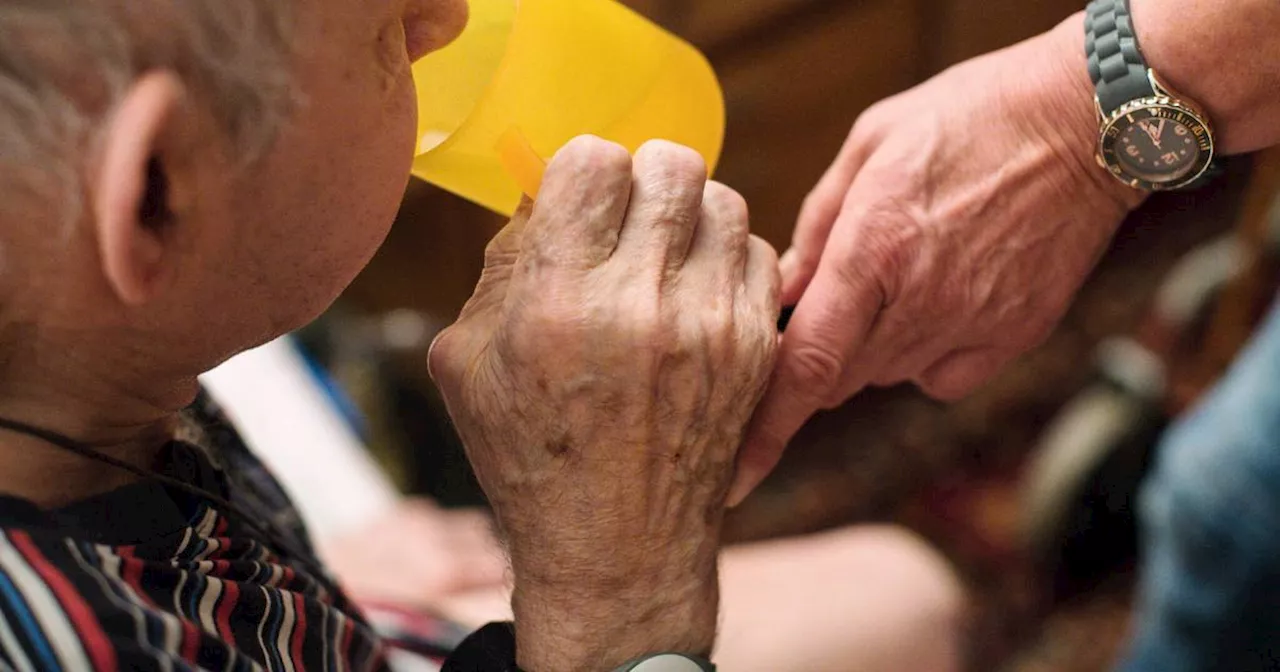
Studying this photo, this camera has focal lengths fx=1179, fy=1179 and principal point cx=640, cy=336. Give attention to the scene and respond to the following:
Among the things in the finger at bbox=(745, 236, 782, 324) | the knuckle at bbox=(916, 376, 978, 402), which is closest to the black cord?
the finger at bbox=(745, 236, 782, 324)

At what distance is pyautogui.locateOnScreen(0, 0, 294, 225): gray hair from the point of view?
48 centimetres

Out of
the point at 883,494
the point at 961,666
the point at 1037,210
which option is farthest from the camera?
the point at 883,494

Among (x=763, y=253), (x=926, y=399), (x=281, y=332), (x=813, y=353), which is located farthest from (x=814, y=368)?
(x=926, y=399)

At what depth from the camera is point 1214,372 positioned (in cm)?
151

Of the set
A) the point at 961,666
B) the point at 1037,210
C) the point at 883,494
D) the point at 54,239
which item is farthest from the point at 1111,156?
the point at 883,494

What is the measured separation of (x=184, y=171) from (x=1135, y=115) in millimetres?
594

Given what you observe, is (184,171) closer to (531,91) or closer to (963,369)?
(531,91)

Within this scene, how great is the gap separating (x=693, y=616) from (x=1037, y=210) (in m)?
0.38

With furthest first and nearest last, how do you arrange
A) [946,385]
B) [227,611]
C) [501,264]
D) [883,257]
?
[946,385]
[883,257]
[501,264]
[227,611]

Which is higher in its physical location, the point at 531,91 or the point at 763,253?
the point at 531,91

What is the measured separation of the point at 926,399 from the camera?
77.7 inches

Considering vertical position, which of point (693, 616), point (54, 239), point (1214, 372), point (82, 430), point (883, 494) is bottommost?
point (883, 494)

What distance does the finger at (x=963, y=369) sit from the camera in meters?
0.92

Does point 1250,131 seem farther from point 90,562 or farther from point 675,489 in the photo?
point 90,562
